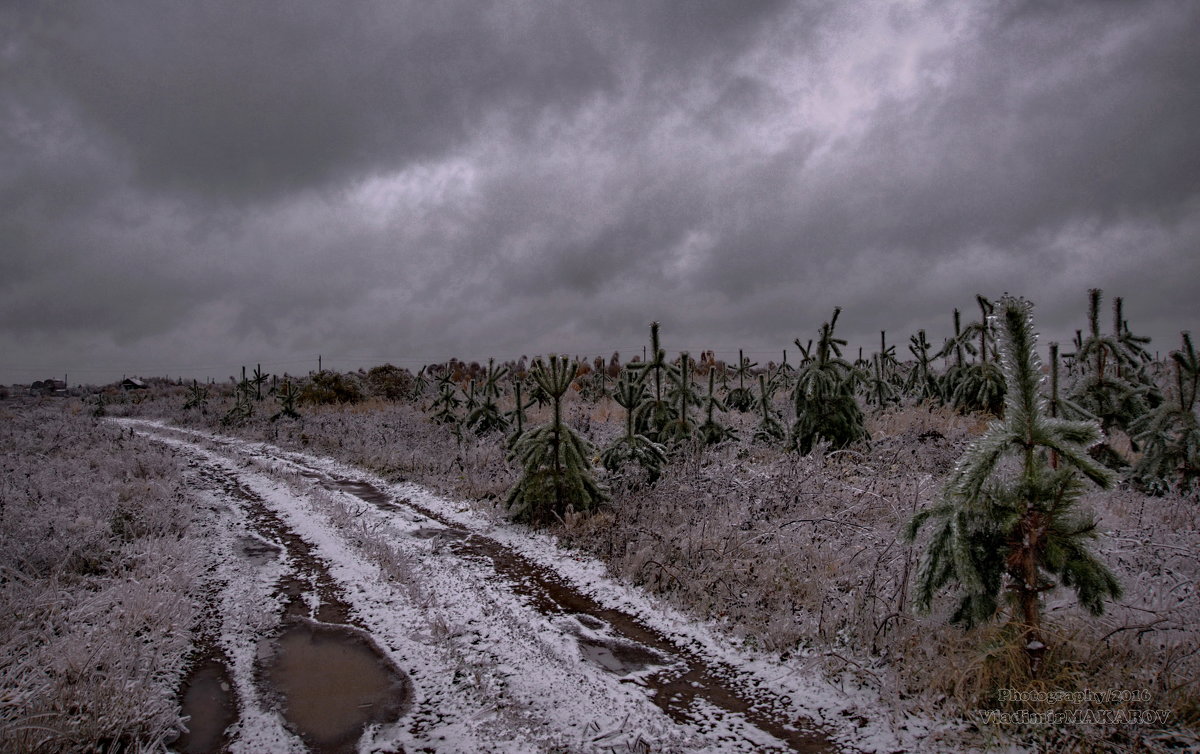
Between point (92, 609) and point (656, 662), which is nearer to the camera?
point (656, 662)

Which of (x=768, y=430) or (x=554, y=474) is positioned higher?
(x=768, y=430)

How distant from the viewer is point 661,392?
1149 centimetres

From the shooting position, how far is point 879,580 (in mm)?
5195

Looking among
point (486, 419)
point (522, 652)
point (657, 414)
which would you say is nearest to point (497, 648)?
point (522, 652)

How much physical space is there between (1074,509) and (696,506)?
15.2 ft

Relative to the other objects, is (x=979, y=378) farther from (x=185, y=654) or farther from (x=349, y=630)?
(x=185, y=654)

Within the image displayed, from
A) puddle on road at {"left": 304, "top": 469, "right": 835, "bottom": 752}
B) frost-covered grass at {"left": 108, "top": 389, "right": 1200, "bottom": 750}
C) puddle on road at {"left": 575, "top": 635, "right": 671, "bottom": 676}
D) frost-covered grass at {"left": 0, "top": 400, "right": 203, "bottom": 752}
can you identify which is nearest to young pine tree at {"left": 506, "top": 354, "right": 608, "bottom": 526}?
frost-covered grass at {"left": 108, "top": 389, "right": 1200, "bottom": 750}

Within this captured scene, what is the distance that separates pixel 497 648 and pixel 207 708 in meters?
2.05

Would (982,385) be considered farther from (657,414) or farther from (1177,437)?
(657,414)

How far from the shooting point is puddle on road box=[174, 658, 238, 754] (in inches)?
145

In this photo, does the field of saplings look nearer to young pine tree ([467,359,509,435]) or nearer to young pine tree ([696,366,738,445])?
young pine tree ([696,366,738,445])

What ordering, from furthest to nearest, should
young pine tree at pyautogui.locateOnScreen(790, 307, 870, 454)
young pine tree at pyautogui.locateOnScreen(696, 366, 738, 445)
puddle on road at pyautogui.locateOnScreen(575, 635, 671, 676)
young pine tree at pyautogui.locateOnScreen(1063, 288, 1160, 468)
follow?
1. young pine tree at pyautogui.locateOnScreen(696, 366, 738, 445)
2. young pine tree at pyautogui.locateOnScreen(790, 307, 870, 454)
3. young pine tree at pyautogui.locateOnScreen(1063, 288, 1160, 468)
4. puddle on road at pyautogui.locateOnScreen(575, 635, 671, 676)

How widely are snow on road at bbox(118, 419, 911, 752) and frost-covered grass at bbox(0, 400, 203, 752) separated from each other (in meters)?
0.46

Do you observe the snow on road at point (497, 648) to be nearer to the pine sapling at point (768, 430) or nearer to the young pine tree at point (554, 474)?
the young pine tree at point (554, 474)
